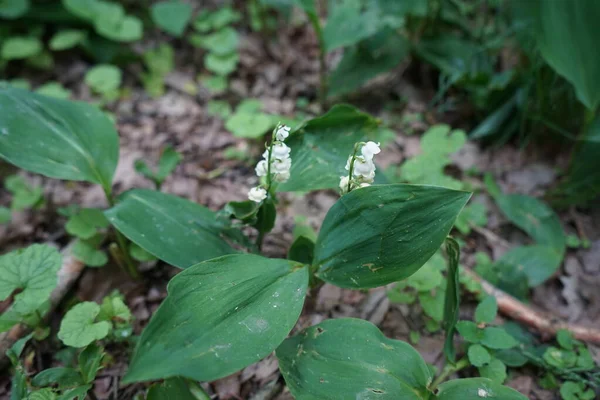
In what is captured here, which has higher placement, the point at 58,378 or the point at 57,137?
the point at 57,137

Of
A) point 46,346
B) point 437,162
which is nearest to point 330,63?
point 437,162

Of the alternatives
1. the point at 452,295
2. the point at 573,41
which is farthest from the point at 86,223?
the point at 573,41

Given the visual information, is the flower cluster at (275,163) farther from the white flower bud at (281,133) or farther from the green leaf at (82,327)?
the green leaf at (82,327)

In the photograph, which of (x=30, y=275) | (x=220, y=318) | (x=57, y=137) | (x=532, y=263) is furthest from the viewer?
(x=532, y=263)

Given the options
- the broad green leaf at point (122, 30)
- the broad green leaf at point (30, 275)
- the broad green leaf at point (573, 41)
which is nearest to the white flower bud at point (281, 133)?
the broad green leaf at point (30, 275)

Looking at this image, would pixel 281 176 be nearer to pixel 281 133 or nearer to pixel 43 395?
pixel 281 133

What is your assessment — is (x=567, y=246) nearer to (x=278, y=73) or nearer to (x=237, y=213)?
(x=237, y=213)
